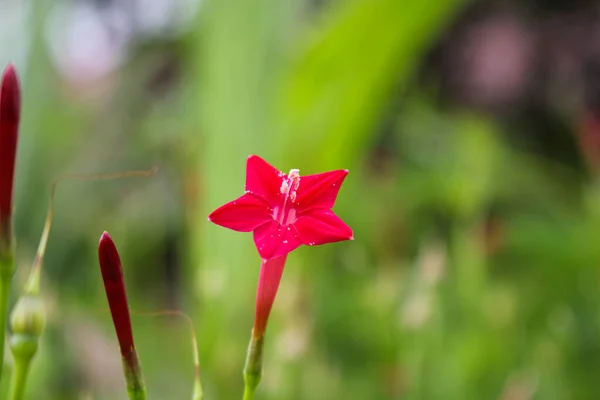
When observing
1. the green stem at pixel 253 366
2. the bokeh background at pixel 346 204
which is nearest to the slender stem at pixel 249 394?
the green stem at pixel 253 366

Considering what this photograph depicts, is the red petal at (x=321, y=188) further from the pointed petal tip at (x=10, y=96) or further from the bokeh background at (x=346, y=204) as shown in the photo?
the bokeh background at (x=346, y=204)

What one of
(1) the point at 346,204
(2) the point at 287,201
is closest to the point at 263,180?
(2) the point at 287,201

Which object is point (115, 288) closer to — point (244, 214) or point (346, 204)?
point (244, 214)

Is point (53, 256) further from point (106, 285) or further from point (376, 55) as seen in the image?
point (106, 285)

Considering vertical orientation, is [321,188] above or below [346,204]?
above

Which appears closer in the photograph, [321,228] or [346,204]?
[321,228]

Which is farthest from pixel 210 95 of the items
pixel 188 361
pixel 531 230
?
pixel 531 230

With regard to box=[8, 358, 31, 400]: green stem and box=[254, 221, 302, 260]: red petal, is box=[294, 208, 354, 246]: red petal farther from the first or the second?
box=[8, 358, 31, 400]: green stem
